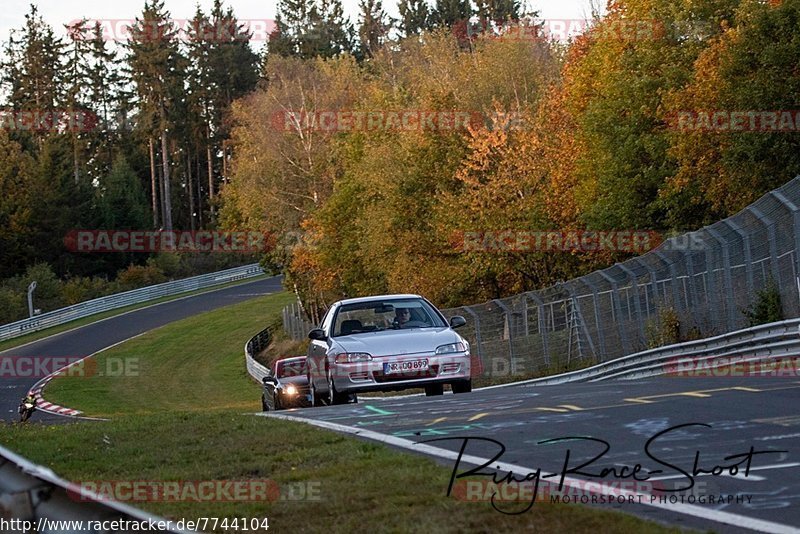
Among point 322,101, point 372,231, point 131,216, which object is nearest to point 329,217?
point 372,231

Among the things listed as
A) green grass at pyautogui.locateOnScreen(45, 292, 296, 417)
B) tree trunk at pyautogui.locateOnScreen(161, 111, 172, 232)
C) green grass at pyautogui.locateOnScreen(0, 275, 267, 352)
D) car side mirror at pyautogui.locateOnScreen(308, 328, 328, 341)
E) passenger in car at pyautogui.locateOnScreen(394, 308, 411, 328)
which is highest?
tree trunk at pyautogui.locateOnScreen(161, 111, 172, 232)

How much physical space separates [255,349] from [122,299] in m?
19.3

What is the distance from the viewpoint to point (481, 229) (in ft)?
154

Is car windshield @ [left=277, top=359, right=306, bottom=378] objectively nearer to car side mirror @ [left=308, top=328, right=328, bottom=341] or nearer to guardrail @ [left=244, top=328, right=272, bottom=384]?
A: car side mirror @ [left=308, top=328, right=328, bottom=341]

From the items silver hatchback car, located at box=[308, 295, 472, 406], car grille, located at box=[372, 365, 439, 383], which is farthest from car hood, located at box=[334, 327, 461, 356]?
car grille, located at box=[372, 365, 439, 383]

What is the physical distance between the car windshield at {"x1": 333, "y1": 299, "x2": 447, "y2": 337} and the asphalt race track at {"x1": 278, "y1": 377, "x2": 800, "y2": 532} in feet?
7.82

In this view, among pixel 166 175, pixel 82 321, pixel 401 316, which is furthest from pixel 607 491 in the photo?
pixel 166 175

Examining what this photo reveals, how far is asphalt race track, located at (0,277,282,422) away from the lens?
→ 5197 centimetres

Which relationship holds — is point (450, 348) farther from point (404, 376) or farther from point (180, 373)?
point (180, 373)

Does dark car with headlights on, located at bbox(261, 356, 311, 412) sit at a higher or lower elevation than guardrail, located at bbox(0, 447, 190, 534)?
lower

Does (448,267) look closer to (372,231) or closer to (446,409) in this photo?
(372,231)

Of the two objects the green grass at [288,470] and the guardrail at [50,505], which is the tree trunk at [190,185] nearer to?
the green grass at [288,470]

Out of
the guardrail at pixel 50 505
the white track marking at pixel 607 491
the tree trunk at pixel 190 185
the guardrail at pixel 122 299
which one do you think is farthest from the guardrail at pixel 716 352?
the tree trunk at pixel 190 185

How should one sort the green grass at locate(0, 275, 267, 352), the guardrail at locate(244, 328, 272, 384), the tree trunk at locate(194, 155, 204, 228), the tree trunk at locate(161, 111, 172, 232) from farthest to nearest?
the tree trunk at locate(194, 155, 204, 228)
the tree trunk at locate(161, 111, 172, 232)
the green grass at locate(0, 275, 267, 352)
the guardrail at locate(244, 328, 272, 384)
